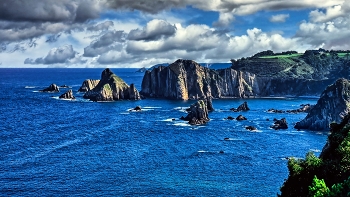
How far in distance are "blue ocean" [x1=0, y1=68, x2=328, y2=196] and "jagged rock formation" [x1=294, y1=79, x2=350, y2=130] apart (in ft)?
29.0

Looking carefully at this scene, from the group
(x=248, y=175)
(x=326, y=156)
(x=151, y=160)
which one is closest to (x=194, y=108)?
(x=151, y=160)

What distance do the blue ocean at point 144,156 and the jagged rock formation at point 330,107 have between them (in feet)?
29.0

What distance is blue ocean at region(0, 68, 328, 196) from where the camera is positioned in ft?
305

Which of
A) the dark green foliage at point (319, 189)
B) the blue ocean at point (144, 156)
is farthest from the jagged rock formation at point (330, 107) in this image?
the dark green foliage at point (319, 189)

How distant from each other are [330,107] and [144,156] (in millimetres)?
89544

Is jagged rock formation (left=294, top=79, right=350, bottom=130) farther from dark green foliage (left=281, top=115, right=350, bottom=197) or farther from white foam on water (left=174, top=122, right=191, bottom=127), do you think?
dark green foliage (left=281, top=115, right=350, bottom=197)

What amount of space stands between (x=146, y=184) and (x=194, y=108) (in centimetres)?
9494

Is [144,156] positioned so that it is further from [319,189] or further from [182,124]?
[319,189]

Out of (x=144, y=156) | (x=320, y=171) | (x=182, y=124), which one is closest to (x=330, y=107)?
(x=182, y=124)

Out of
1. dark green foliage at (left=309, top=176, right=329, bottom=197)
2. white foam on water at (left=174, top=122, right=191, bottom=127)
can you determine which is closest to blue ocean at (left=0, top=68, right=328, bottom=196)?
white foam on water at (left=174, top=122, right=191, bottom=127)

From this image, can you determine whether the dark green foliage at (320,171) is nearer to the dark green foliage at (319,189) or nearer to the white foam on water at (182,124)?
the dark green foliage at (319,189)

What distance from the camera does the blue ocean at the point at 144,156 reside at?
9281cm

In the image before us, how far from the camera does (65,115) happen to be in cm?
19762

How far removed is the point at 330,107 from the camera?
16425 centimetres
